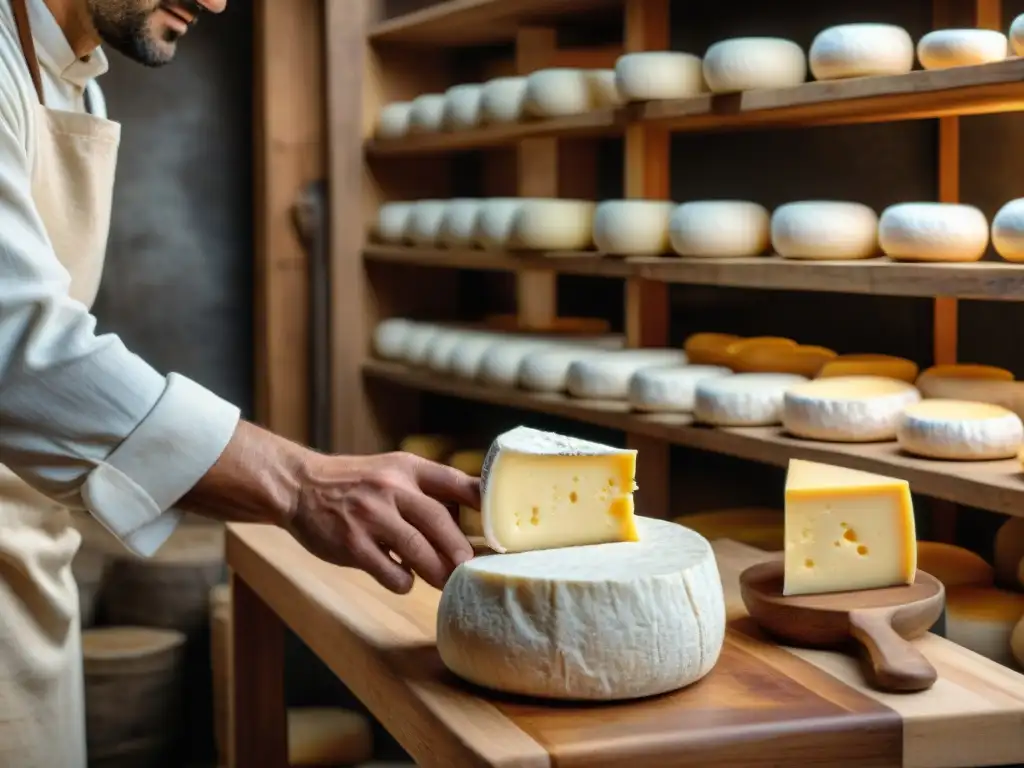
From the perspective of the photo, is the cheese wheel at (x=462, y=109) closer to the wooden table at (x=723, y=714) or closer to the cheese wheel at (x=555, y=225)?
the cheese wheel at (x=555, y=225)

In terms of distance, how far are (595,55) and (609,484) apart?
229cm

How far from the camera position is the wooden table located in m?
1.19

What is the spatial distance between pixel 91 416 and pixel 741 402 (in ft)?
4.16

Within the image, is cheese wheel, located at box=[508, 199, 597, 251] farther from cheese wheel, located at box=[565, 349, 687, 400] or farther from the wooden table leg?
the wooden table leg

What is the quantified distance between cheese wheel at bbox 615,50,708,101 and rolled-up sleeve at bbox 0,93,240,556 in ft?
4.82

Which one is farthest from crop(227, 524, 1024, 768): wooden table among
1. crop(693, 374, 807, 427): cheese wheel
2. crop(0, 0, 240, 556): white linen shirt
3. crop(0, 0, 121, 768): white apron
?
crop(693, 374, 807, 427): cheese wheel

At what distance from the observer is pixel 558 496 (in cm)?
145

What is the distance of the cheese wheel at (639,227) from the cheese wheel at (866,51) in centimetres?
57

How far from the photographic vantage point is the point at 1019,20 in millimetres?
1935

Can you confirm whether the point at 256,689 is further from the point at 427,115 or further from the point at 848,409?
the point at 427,115

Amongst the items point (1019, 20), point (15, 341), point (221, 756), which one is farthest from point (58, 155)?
point (221, 756)

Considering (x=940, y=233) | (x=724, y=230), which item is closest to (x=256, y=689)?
(x=724, y=230)

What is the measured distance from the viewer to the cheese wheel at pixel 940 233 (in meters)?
2.10

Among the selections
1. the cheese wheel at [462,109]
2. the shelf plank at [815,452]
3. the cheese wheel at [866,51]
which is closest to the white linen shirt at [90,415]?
the shelf plank at [815,452]
